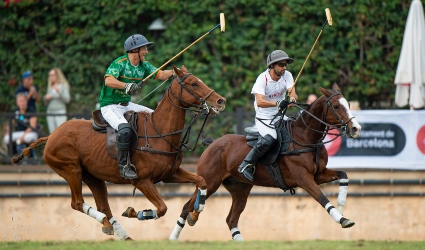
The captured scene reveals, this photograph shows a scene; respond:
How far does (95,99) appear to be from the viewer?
18.8 meters

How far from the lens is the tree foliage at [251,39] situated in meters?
18.1

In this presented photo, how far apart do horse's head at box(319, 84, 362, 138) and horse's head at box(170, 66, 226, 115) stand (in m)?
1.52

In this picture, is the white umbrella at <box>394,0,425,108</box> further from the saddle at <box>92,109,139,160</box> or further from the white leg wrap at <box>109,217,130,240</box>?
the white leg wrap at <box>109,217,130,240</box>

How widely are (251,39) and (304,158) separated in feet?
23.1

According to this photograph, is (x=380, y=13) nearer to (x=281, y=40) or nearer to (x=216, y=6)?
(x=281, y=40)

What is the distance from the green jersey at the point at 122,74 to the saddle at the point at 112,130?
214 mm

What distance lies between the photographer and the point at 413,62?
16109 mm

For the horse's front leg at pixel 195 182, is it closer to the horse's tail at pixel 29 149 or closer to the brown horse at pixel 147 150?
the brown horse at pixel 147 150

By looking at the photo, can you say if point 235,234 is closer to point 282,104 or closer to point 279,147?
point 279,147

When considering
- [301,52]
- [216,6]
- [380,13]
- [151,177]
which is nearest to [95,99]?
[216,6]

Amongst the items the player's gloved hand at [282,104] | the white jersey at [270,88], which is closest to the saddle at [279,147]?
the white jersey at [270,88]

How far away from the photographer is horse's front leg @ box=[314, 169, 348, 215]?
1122cm

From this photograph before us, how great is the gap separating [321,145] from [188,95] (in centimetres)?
192

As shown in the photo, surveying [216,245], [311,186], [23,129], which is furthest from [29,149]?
[23,129]
